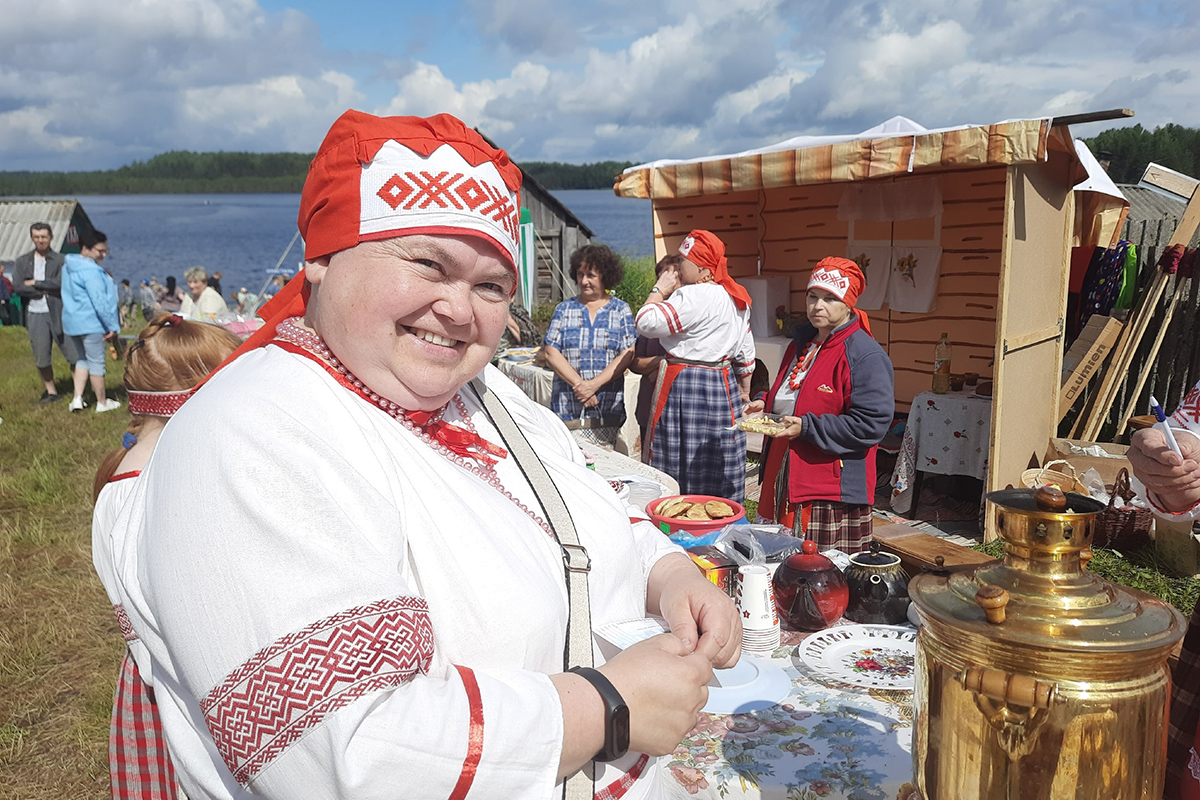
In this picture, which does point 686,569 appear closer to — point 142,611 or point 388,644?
point 388,644

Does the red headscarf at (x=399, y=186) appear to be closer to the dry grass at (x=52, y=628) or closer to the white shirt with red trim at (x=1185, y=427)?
the white shirt with red trim at (x=1185, y=427)

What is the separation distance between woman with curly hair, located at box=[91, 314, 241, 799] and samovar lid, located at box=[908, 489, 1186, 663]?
1.18 m

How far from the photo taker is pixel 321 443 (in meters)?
1.01

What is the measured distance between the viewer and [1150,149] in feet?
32.2

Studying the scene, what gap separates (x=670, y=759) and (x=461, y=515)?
2.49ft

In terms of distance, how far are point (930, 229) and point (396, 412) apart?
741cm

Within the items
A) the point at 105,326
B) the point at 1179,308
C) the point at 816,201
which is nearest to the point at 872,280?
the point at 816,201

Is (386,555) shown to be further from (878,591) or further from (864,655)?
(878,591)

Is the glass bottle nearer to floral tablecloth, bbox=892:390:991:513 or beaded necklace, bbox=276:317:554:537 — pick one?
floral tablecloth, bbox=892:390:991:513

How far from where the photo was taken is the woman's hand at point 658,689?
1079 millimetres

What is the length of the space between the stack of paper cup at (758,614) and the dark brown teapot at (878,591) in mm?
290

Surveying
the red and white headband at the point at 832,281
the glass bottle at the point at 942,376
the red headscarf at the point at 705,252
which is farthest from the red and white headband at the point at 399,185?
the glass bottle at the point at 942,376

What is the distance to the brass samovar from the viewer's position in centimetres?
95

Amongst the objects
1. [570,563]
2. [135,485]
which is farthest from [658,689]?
[135,485]
